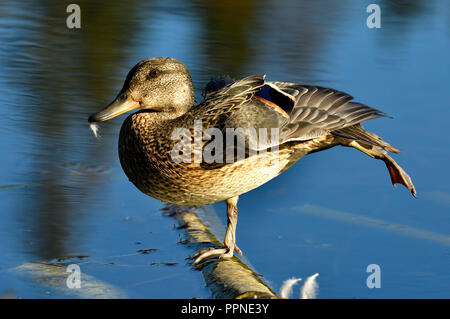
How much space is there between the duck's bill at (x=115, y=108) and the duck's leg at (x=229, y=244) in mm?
746

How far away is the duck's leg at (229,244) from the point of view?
3.85 meters

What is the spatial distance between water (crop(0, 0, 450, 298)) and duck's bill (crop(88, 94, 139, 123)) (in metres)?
0.63

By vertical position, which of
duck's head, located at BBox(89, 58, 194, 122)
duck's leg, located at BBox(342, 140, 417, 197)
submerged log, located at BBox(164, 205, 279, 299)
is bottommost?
submerged log, located at BBox(164, 205, 279, 299)

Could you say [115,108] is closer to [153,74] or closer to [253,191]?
[153,74]

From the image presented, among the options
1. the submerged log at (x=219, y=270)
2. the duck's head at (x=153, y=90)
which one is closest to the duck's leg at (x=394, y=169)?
the submerged log at (x=219, y=270)

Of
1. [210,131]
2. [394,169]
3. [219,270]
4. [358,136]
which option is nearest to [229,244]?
[219,270]

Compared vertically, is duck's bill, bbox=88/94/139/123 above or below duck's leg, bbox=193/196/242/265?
above

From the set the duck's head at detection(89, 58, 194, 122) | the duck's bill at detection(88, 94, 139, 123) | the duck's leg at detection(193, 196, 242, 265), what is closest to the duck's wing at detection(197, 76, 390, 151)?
the duck's head at detection(89, 58, 194, 122)

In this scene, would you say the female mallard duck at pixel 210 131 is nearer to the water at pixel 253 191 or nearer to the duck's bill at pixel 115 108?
the duck's bill at pixel 115 108

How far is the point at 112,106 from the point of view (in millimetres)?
3783

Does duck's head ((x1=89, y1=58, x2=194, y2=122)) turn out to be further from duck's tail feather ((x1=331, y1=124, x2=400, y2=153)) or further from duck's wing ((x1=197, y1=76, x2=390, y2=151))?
duck's tail feather ((x1=331, y1=124, x2=400, y2=153))

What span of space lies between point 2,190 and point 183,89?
127cm

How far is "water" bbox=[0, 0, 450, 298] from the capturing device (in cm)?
377
